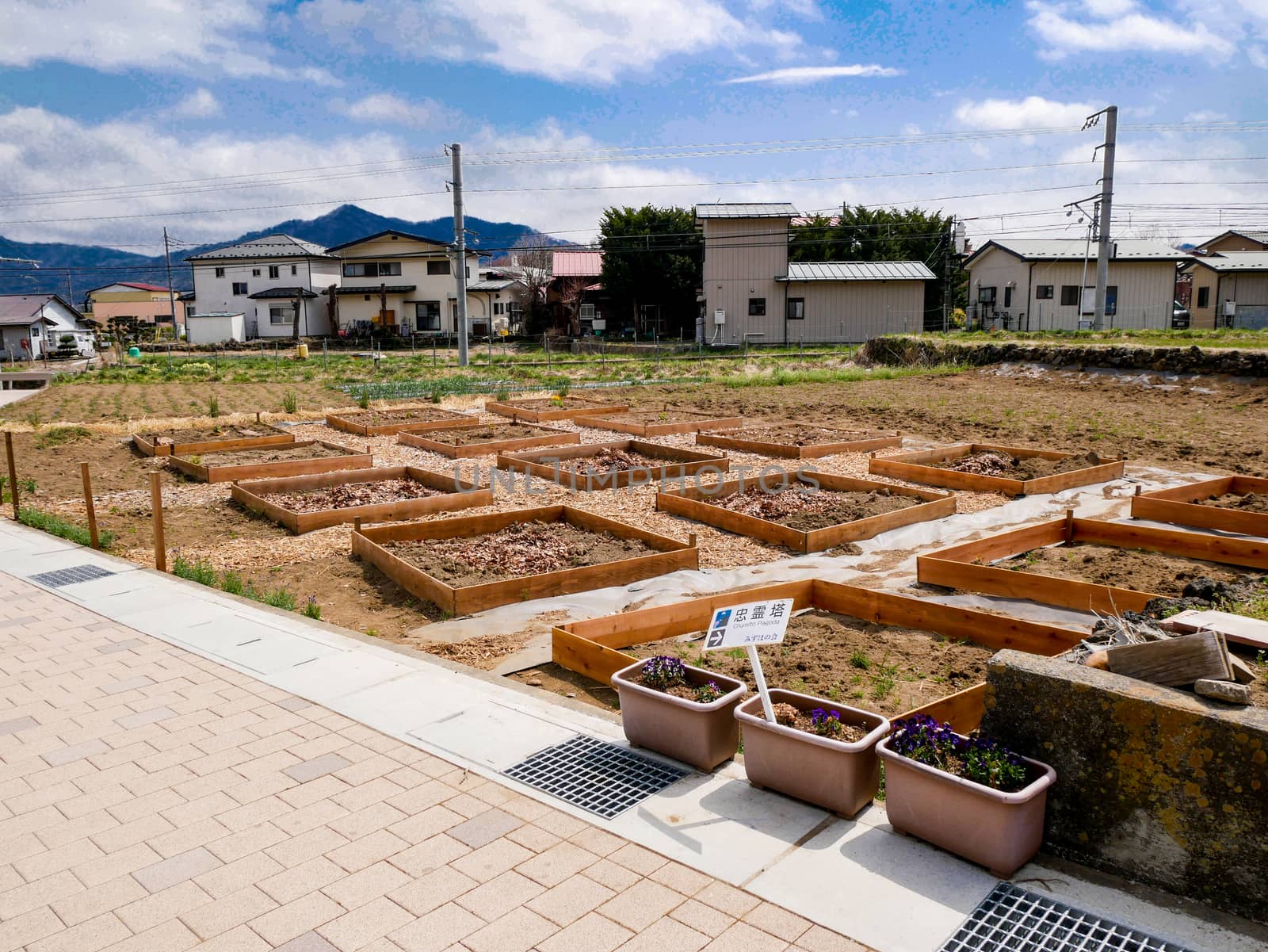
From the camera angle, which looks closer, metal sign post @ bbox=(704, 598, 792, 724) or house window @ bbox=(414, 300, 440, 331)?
metal sign post @ bbox=(704, 598, 792, 724)

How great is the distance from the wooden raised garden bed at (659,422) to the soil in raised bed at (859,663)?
9437mm

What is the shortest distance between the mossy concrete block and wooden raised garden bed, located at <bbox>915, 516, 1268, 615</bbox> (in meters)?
3.37

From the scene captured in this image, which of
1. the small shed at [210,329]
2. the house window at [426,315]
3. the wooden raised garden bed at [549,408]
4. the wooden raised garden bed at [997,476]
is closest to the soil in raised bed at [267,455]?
the wooden raised garden bed at [549,408]

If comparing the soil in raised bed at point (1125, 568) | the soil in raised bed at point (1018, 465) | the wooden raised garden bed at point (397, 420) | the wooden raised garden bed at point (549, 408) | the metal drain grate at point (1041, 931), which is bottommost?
the soil in raised bed at point (1125, 568)

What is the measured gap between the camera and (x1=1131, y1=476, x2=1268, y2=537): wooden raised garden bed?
8.66 m

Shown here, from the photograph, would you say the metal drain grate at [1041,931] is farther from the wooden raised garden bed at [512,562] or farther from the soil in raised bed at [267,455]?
the soil in raised bed at [267,455]

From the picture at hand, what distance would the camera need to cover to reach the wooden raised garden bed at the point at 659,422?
15.5 metres

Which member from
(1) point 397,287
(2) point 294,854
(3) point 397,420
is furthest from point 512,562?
(1) point 397,287

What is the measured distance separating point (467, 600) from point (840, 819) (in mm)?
3773

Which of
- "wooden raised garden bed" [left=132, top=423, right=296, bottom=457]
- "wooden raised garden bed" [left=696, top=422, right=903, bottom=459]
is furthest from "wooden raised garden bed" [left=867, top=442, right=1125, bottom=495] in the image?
"wooden raised garden bed" [left=132, top=423, right=296, bottom=457]

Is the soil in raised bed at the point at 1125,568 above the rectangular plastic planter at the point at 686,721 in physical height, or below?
below

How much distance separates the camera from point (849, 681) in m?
5.17

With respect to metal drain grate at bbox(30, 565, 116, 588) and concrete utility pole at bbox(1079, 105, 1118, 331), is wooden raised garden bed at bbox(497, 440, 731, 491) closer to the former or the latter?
metal drain grate at bbox(30, 565, 116, 588)

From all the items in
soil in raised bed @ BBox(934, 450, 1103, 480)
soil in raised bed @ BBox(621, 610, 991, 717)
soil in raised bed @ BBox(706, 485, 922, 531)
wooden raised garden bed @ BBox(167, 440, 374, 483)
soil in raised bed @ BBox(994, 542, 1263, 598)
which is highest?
soil in raised bed @ BBox(934, 450, 1103, 480)
